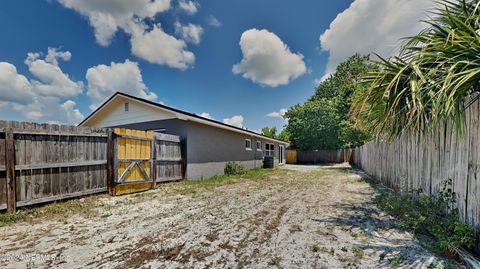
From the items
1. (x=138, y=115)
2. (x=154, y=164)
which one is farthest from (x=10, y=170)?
(x=138, y=115)

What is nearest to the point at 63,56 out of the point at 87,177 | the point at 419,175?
the point at 87,177

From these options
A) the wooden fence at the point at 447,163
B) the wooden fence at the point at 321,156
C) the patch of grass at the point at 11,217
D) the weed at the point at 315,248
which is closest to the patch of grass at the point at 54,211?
the patch of grass at the point at 11,217

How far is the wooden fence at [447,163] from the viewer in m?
2.45

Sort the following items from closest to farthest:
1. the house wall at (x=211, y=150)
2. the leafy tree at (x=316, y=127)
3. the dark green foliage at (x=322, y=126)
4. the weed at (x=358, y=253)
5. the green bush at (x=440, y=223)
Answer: the green bush at (x=440, y=223)
the weed at (x=358, y=253)
the house wall at (x=211, y=150)
the dark green foliage at (x=322, y=126)
the leafy tree at (x=316, y=127)

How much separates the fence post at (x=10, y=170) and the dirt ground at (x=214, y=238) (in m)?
0.61

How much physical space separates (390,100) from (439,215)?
6.25 ft

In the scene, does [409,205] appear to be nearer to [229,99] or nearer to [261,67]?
[261,67]

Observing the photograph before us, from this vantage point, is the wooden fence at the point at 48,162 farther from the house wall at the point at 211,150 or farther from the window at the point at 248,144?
A: the window at the point at 248,144

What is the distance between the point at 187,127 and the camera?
27.7ft

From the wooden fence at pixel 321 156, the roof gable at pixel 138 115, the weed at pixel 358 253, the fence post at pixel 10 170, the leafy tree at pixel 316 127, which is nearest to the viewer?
the weed at pixel 358 253

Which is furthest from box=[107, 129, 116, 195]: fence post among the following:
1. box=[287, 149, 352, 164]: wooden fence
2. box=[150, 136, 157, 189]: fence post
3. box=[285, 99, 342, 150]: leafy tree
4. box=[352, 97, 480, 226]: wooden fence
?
box=[285, 99, 342, 150]: leafy tree

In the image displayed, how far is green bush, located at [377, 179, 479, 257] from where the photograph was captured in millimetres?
2303

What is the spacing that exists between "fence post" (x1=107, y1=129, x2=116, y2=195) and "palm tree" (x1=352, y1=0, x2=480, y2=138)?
20.6 ft

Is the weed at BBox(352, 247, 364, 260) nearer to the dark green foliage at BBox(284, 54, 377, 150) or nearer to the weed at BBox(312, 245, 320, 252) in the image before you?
the weed at BBox(312, 245, 320, 252)
